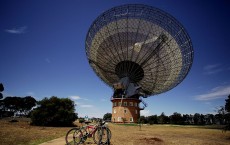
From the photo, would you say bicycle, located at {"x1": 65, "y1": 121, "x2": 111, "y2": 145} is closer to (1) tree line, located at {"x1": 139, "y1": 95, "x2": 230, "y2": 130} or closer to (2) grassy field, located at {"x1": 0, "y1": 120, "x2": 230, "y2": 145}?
(2) grassy field, located at {"x1": 0, "y1": 120, "x2": 230, "y2": 145}

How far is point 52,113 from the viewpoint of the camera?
31484 millimetres

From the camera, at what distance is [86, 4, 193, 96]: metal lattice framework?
35.5m

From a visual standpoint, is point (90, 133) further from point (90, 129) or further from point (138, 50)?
point (138, 50)

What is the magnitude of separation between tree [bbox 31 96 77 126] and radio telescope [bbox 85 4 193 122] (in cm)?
1484

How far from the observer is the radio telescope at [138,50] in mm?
35594

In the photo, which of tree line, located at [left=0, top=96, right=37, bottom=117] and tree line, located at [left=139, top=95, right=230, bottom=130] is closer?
tree line, located at [left=139, top=95, right=230, bottom=130]

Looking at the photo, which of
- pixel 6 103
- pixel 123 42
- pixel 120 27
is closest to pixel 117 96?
pixel 123 42

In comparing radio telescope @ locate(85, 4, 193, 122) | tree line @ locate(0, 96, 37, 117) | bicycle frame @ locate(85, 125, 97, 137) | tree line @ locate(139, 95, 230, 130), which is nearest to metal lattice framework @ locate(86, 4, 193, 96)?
radio telescope @ locate(85, 4, 193, 122)

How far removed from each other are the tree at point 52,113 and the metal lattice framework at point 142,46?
14.8 meters

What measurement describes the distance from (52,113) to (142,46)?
69.6ft

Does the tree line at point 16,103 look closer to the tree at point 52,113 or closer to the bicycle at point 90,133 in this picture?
the tree at point 52,113

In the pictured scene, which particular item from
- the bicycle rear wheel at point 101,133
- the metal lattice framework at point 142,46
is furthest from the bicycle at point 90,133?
the metal lattice framework at point 142,46

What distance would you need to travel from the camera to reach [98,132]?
12438 millimetres

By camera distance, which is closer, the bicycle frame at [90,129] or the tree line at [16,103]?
the bicycle frame at [90,129]
